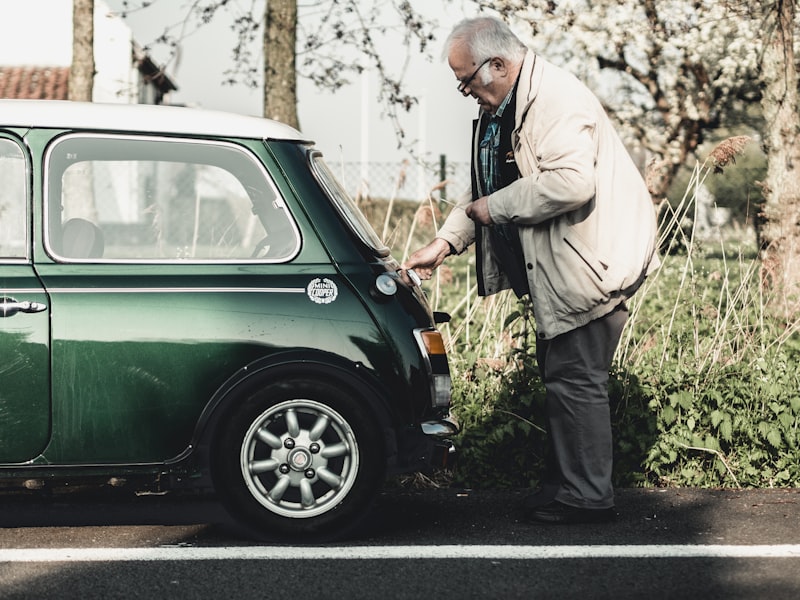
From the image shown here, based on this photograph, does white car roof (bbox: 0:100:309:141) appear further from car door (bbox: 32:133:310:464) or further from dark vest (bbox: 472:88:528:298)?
dark vest (bbox: 472:88:528:298)

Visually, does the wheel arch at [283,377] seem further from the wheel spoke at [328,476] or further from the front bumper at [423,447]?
the wheel spoke at [328,476]

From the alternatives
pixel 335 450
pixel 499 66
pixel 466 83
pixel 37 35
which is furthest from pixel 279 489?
pixel 37 35

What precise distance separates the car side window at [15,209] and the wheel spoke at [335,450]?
137cm

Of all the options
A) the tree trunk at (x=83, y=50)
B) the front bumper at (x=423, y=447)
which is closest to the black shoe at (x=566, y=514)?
the front bumper at (x=423, y=447)

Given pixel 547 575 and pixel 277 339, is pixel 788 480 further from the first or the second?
pixel 277 339

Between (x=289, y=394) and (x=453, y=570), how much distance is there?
909mm

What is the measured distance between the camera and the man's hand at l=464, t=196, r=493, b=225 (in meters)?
5.29

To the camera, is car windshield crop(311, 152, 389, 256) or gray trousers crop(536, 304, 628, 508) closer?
car windshield crop(311, 152, 389, 256)

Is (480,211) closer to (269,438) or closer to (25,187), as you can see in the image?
(269,438)

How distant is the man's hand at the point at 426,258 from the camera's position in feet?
17.9

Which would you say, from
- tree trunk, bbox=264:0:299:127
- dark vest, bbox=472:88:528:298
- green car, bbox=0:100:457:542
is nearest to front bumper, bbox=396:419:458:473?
green car, bbox=0:100:457:542

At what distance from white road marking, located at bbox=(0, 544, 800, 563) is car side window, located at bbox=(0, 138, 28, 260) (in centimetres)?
114

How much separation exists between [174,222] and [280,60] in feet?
16.9

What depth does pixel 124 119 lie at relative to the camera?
16.5 ft
